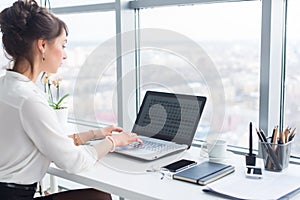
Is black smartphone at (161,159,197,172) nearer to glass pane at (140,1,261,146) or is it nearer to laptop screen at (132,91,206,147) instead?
laptop screen at (132,91,206,147)

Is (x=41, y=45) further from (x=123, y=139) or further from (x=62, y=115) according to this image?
(x=62, y=115)

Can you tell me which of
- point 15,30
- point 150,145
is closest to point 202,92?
point 150,145

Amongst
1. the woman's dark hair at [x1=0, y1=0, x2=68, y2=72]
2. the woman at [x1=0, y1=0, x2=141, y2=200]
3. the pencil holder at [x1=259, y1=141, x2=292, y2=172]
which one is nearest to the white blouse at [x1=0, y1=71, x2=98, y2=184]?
the woman at [x1=0, y1=0, x2=141, y2=200]

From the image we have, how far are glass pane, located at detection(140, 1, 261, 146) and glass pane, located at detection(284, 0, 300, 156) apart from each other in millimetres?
142

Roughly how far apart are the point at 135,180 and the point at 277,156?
540 millimetres

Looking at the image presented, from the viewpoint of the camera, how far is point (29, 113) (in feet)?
4.42

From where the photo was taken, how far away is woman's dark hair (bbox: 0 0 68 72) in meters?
1.44

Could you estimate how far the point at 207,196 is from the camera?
1243 millimetres

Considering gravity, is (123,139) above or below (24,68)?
below

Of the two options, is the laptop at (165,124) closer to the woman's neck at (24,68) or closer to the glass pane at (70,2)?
the woman's neck at (24,68)

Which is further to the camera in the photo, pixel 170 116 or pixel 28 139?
pixel 170 116

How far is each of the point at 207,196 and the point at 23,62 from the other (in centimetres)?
83

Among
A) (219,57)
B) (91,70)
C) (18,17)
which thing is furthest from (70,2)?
(18,17)

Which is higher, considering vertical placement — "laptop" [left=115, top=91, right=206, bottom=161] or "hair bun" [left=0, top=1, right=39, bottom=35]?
"hair bun" [left=0, top=1, right=39, bottom=35]
